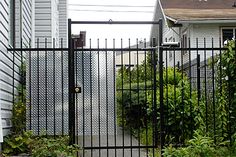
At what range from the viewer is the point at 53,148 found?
7.09 metres

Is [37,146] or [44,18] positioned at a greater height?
[44,18]

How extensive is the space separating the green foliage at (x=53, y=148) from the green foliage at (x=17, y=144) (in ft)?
0.56

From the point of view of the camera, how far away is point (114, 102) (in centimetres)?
842

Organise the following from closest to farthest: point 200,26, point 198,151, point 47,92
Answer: point 198,151, point 47,92, point 200,26

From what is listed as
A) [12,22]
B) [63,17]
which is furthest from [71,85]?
[63,17]

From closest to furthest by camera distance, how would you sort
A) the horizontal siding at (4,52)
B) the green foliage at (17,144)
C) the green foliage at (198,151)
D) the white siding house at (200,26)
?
the green foliage at (198,151)
the horizontal siding at (4,52)
the green foliage at (17,144)
the white siding house at (200,26)

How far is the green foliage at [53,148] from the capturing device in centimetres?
688

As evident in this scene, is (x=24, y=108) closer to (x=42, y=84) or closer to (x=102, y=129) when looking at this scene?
(x=42, y=84)

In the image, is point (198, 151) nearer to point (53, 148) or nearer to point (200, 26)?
point (53, 148)

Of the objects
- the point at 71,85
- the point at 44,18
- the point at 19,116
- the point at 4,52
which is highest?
the point at 44,18

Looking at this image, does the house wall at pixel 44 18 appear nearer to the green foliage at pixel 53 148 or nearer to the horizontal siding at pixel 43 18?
the horizontal siding at pixel 43 18

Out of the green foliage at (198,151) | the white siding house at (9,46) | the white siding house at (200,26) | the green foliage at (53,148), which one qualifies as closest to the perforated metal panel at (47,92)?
the white siding house at (9,46)

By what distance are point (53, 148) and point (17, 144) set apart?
0.88 m

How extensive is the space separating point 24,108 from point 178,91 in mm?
3514
